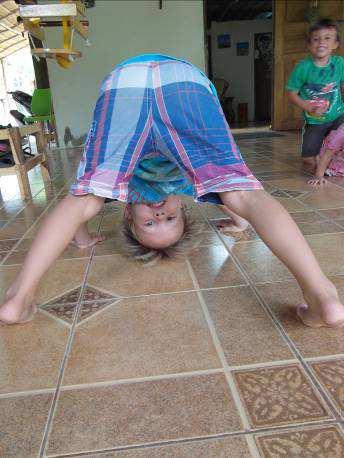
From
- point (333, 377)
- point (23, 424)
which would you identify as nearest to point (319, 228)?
point (333, 377)

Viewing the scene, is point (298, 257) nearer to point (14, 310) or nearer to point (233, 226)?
point (14, 310)

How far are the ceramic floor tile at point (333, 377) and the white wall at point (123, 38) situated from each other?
16.4ft

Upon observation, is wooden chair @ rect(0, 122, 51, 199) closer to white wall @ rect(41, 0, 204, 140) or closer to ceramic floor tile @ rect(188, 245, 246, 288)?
ceramic floor tile @ rect(188, 245, 246, 288)

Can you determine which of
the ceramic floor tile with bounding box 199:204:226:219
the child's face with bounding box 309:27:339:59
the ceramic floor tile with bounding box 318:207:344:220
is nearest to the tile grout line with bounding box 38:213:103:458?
the ceramic floor tile with bounding box 199:204:226:219

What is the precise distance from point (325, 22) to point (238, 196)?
2.29m

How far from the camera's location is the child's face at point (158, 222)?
1.21m

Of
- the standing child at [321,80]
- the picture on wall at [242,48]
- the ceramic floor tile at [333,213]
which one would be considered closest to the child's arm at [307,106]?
the standing child at [321,80]

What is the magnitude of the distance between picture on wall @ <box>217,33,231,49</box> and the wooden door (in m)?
4.36

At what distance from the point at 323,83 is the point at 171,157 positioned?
2.05 metres

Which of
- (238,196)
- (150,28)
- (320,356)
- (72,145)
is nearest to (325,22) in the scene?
(238,196)

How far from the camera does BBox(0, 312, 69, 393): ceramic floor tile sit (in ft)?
2.56

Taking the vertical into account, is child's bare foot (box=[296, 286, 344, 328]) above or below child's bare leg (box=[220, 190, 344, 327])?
below

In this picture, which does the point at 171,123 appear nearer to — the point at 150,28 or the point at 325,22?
the point at 325,22

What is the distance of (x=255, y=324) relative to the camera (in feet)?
3.01
